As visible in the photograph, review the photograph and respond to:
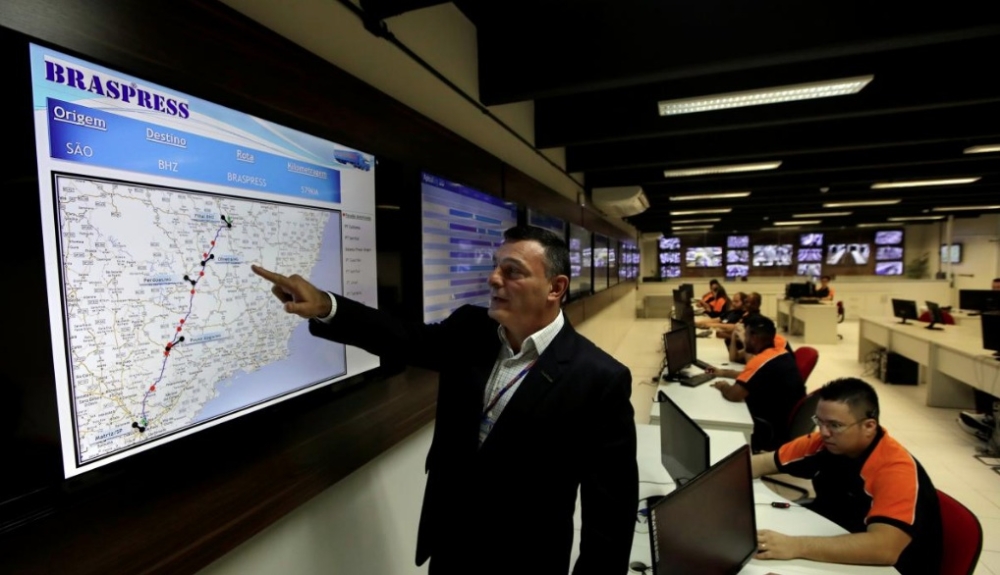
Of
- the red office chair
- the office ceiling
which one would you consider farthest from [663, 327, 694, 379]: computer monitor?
the red office chair

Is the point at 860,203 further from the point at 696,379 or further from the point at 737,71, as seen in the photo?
the point at 737,71

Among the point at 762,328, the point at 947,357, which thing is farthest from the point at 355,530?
the point at 947,357

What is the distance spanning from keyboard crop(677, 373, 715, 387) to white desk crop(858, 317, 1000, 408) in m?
2.65

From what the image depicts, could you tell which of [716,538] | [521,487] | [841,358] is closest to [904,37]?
[716,538]

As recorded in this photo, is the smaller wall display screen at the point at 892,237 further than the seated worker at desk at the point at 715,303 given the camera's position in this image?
Yes

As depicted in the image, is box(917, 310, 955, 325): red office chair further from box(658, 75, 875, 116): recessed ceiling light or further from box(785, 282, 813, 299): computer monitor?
box(658, 75, 875, 116): recessed ceiling light

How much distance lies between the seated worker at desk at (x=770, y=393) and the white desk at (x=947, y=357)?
2.54 m

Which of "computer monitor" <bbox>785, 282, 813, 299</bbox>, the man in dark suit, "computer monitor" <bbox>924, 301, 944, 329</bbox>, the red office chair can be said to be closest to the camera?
the man in dark suit

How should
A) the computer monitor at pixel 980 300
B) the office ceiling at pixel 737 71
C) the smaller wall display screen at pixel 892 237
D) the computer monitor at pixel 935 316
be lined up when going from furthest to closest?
the smaller wall display screen at pixel 892 237 < the computer monitor at pixel 980 300 < the computer monitor at pixel 935 316 < the office ceiling at pixel 737 71

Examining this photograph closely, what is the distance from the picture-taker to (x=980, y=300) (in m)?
7.30

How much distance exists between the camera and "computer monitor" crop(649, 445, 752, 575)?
1.12 m

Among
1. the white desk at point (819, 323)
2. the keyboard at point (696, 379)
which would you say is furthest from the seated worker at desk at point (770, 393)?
the white desk at point (819, 323)

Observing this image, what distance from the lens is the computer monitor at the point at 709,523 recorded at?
1124mm

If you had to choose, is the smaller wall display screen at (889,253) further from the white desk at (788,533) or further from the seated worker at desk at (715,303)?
the white desk at (788,533)
